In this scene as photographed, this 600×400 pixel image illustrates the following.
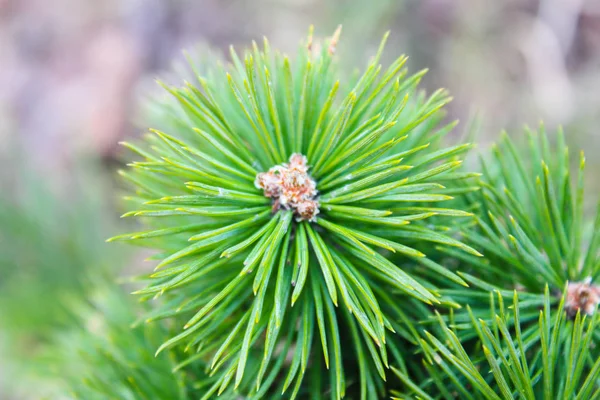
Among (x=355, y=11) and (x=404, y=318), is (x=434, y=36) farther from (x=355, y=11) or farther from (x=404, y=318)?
(x=404, y=318)

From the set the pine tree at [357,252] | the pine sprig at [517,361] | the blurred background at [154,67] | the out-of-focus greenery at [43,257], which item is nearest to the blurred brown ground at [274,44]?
the blurred background at [154,67]

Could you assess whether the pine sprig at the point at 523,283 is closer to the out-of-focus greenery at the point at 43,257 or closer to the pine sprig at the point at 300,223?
the pine sprig at the point at 300,223

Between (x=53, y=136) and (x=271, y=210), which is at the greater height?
(x=53, y=136)

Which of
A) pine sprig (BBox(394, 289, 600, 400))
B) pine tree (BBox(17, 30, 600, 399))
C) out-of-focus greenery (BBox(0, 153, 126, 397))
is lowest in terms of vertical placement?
pine sprig (BBox(394, 289, 600, 400))

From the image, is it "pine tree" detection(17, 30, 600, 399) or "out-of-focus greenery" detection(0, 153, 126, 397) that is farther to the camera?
"out-of-focus greenery" detection(0, 153, 126, 397)

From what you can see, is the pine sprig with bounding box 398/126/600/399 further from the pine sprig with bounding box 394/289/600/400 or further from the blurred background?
the blurred background

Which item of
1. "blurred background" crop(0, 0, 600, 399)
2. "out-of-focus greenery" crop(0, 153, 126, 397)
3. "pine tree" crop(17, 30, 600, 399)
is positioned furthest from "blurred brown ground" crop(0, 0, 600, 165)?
"pine tree" crop(17, 30, 600, 399)

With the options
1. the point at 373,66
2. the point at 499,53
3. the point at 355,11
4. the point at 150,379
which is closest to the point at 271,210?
the point at 373,66
